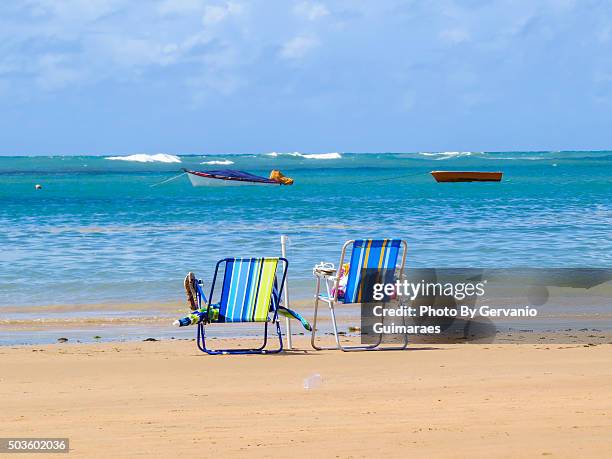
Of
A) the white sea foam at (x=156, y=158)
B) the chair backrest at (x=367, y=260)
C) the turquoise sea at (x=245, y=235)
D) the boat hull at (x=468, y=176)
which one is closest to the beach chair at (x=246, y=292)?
the chair backrest at (x=367, y=260)

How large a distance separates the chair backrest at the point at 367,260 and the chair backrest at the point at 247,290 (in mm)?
669

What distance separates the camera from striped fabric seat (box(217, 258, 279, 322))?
8.82 metres

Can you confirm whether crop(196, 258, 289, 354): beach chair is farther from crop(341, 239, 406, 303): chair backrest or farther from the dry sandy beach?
crop(341, 239, 406, 303): chair backrest

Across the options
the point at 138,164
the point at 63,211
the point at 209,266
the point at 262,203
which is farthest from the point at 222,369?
the point at 138,164

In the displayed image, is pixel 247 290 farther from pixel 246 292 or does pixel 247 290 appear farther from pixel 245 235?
pixel 245 235

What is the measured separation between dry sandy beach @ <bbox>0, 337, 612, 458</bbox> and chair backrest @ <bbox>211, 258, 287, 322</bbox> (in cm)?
36

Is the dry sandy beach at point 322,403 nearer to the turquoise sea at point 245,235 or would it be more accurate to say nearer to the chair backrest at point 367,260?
the chair backrest at point 367,260

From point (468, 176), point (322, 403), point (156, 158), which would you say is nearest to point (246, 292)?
point (322, 403)

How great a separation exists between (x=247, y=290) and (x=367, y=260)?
3.33 feet

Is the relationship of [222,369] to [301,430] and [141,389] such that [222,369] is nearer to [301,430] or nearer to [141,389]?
[141,389]

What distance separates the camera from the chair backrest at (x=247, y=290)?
8820 millimetres

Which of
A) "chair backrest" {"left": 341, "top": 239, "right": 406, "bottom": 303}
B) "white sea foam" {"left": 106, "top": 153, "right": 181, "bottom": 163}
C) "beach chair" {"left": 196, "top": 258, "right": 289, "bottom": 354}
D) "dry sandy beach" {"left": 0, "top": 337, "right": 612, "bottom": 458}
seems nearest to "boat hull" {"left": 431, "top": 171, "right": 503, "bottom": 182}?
"dry sandy beach" {"left": 0, "top": 337, "right": 612, "bottom": 458}

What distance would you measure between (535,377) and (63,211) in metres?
31.8

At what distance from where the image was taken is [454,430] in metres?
5.73
